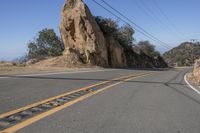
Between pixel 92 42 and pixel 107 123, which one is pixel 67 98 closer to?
pixel 107 123

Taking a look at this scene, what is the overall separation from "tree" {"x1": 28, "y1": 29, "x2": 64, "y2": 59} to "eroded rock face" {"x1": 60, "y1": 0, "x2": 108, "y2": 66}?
12.6 metres

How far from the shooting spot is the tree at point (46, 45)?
66.5 metres

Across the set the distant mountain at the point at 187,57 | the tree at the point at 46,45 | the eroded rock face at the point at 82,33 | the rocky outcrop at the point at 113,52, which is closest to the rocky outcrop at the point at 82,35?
the eroded rock face at the point at 82,33

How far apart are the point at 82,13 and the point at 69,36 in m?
4.22

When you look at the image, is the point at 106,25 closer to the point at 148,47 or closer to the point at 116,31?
the point at 116,31

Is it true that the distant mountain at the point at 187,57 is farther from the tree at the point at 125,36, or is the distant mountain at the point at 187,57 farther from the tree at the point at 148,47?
the tree at the point at 125,36

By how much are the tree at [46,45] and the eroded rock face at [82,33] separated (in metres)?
12.6

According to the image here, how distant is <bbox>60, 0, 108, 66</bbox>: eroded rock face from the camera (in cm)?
5119

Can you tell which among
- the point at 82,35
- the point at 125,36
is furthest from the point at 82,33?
the point at 125,36

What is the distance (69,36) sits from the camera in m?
53.4

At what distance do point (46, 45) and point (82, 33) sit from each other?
1772 cm

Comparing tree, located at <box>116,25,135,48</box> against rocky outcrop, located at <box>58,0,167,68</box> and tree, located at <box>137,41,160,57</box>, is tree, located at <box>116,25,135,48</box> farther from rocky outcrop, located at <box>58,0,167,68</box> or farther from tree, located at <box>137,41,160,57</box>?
tree, located at <box>137,41,160,57</box>

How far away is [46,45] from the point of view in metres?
67.8

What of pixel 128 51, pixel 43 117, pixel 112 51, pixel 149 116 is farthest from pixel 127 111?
pixel 128 51
